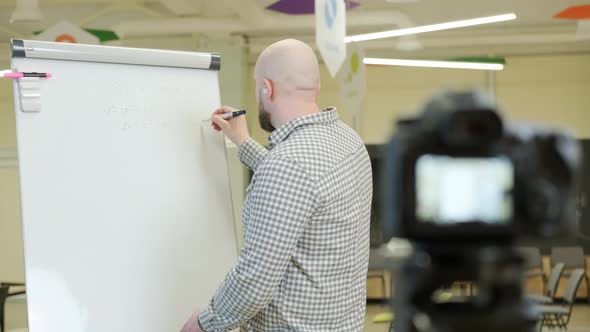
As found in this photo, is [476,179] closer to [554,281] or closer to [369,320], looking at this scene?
[554,281]

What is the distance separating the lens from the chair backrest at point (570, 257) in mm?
11203

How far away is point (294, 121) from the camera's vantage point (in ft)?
6.76

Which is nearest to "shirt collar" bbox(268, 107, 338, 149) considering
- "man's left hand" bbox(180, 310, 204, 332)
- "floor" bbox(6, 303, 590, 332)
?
"man's left hand" bbox(180, 310, 204, 332)

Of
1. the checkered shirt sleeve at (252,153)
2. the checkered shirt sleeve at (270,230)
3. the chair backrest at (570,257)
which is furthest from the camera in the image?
the chair backrest at (570,257)

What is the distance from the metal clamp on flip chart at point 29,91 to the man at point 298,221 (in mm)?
648

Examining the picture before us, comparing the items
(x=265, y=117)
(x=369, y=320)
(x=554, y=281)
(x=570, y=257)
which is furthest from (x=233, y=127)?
(x=570, y=257)

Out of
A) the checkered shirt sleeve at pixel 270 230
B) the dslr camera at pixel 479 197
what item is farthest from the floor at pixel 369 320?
the dslr camera at pixel 479 197

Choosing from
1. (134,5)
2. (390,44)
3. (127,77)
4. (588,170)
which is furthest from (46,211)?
(588,170)

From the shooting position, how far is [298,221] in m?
1.90

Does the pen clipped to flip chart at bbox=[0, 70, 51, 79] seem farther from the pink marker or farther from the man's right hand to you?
the man's right hand

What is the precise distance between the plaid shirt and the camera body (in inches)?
41.9

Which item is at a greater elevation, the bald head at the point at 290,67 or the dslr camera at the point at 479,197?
the bald head at the point at 290,67

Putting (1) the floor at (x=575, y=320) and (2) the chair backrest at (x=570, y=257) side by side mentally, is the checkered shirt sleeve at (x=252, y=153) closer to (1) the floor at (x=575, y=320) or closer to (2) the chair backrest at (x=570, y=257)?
(1) the floor at (x=575, y=320)

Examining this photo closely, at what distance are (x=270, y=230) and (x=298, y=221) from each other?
0.23 feet
